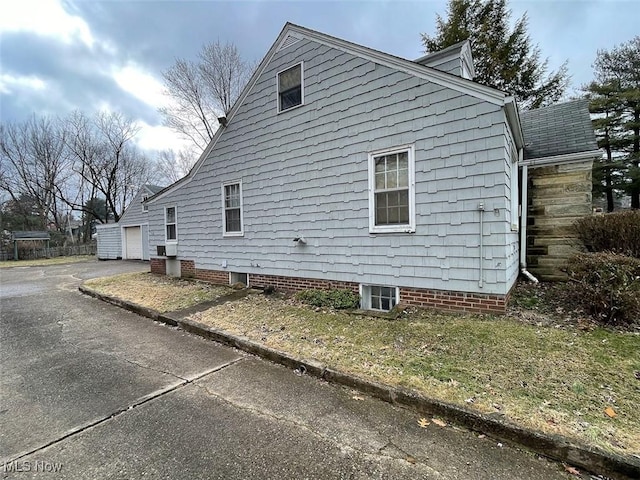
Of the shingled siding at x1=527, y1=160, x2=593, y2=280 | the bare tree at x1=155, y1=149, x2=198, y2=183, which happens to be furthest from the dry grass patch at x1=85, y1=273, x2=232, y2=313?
the bare tree at x1=155, y1=149, x2=198, y2=183

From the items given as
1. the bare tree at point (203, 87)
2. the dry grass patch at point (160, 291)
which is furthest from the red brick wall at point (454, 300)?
the bare tree at point (203, 87)

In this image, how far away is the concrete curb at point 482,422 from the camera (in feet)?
6.64

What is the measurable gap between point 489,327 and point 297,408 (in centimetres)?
303

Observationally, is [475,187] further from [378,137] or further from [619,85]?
[619,85]

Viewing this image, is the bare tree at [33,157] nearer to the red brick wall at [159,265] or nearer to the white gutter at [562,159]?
the red brick wall at [159,265]

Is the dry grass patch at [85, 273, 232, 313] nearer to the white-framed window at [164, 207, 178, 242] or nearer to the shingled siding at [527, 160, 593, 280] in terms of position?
the white-framed window at [164, 207, 178, 242]

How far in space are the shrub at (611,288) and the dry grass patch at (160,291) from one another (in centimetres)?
707

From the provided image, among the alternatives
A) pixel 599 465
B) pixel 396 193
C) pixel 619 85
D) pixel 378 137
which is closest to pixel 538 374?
pixel 599 465

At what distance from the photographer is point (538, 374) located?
3123 mm

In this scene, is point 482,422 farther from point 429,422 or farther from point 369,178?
point 369,178

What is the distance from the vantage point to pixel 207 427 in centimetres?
268

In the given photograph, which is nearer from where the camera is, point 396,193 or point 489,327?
point 489,327

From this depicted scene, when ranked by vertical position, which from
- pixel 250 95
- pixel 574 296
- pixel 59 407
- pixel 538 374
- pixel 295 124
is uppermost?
pixel 250 95

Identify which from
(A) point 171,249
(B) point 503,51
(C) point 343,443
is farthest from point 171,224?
(B) point 503,51
